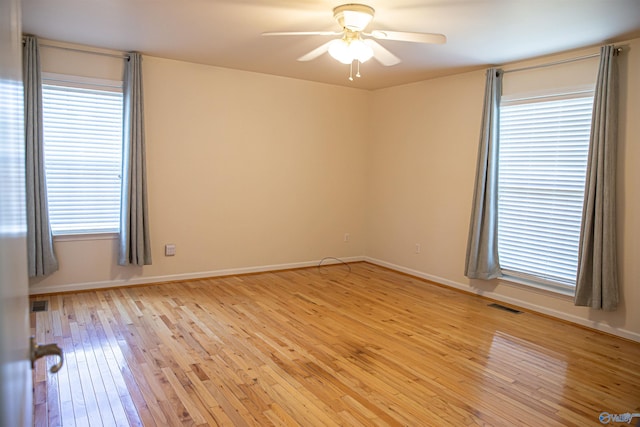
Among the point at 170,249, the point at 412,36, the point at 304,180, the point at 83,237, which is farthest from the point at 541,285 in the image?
the point at 83,237

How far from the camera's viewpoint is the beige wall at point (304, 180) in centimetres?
495

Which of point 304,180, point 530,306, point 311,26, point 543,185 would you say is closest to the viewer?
point 311,26

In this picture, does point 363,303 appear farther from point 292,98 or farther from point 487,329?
point 292,98

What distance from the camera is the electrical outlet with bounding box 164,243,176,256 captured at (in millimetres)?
5176

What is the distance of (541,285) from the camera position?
454 centimetres

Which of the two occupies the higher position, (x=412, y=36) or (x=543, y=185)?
(x=412, y=36)

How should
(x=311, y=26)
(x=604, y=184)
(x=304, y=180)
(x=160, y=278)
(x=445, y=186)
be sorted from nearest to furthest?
(x=311, y=26) → (x=604, y=184) → (x=160, y=278) → (x=445, y=186) → (x=304, y=180)

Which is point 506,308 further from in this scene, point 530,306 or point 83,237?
point 83,237

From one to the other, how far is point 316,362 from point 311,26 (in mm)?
2702

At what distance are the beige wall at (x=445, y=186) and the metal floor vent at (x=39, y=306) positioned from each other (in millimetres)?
4273

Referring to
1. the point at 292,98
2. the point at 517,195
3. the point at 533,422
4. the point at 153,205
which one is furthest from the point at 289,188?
the point at 533,422

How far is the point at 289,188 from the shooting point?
6.06 meters

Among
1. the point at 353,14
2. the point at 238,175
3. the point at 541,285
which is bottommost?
the point at 541,285

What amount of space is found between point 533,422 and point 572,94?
3.13 meters
